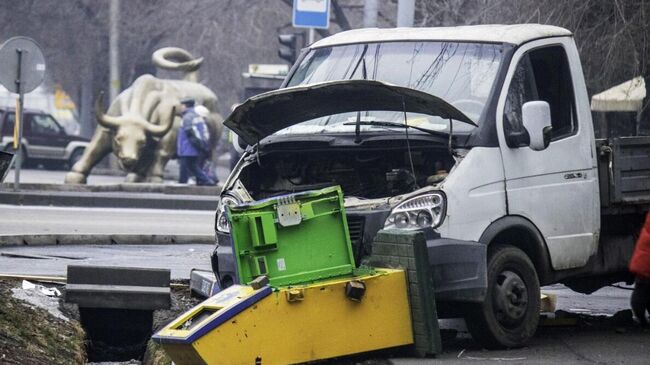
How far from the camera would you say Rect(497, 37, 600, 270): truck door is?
891cm

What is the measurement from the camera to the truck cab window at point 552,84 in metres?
9.29

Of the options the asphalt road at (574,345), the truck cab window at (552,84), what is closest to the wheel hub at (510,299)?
the asphalt road at (574,345)

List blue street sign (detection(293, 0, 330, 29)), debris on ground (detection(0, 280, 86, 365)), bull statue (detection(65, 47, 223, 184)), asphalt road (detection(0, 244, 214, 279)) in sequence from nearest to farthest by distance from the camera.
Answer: debris on ground (detection(0, 280, 86, 365)) < asphalt road (detection(0, 244, 214, 279)) < blue street sign (detection(293, 0, 330, 29)) < bull statue (detection(65, 47, 223, 184))

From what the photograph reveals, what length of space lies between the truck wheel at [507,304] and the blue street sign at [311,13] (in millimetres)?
12641

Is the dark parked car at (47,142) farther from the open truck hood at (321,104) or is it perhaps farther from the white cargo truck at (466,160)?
the open truck hood at (321,104)

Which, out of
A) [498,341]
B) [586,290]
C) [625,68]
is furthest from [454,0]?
[498,341]

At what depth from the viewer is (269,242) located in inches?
300

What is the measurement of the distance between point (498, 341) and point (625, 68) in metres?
12.6

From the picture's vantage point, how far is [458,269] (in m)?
8.23

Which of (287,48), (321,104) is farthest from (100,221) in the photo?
(321,104)

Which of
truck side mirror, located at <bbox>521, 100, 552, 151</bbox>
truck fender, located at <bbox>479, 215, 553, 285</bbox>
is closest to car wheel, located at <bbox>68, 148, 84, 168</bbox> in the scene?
truck fender, located at <bbox>479, 215, 553, 285</bbox>

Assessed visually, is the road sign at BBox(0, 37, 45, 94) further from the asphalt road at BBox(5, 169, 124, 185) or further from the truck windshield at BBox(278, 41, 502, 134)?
the truck windshield at BBox(278, 41, 502, 134)

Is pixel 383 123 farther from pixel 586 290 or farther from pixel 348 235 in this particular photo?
pixel 586 290

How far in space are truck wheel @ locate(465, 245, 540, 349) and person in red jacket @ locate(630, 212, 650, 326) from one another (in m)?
0.81
